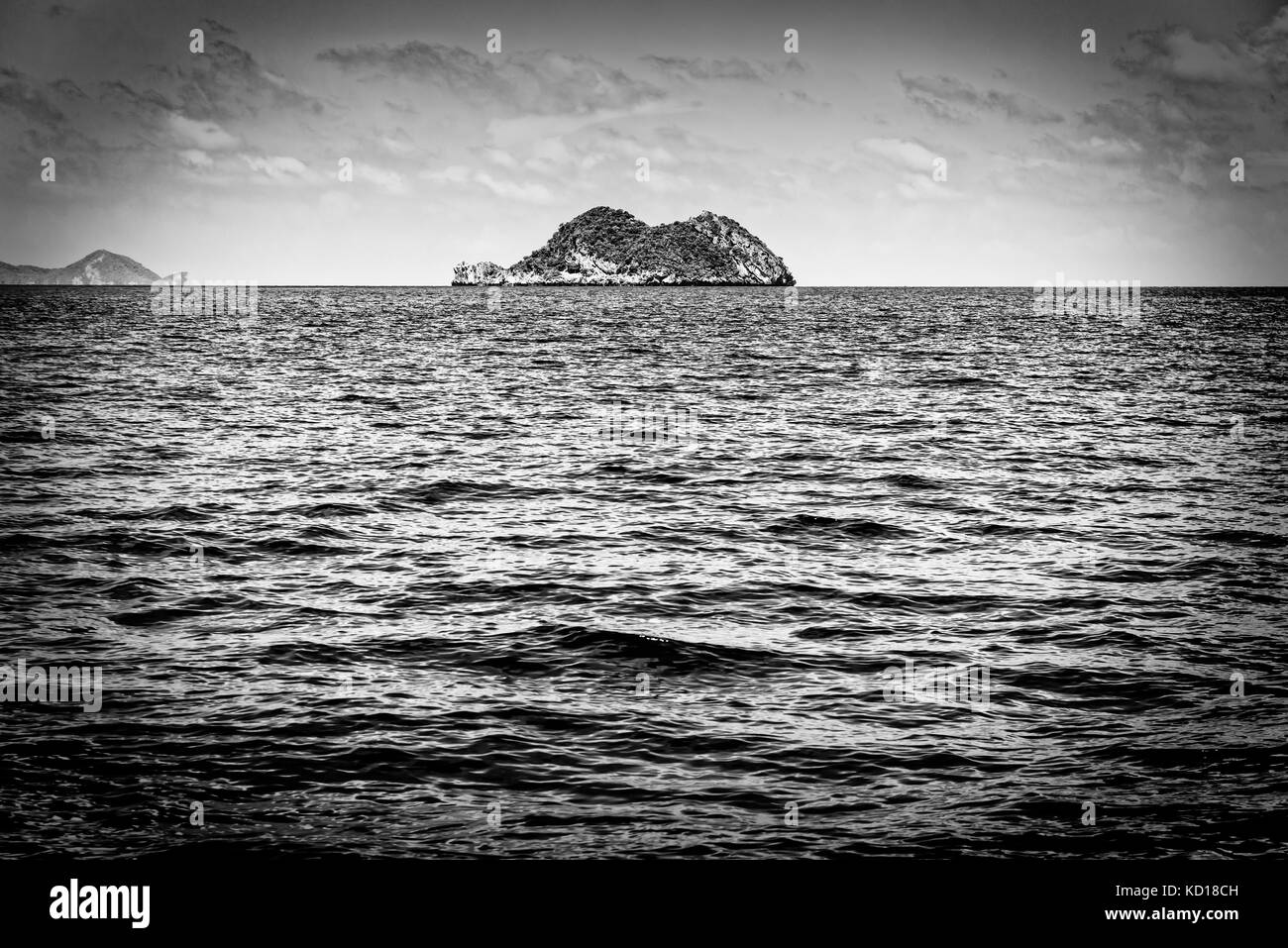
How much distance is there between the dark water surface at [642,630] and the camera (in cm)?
1158

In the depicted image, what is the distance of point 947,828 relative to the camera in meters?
11.2

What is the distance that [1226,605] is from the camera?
63.6 ft

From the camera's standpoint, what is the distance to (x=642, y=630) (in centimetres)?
1764

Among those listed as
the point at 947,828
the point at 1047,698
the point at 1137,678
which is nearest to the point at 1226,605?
the point at 1137,678

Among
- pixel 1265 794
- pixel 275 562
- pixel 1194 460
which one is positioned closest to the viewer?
pixel 1265 794

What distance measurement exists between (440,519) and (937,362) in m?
51.1

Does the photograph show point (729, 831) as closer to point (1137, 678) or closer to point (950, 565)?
point (1137, 678)

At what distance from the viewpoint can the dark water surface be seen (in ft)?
38.0

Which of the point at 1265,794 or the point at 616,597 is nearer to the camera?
the point at 1265,794

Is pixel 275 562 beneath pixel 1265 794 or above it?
above

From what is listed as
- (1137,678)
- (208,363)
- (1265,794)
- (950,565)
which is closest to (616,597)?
(950,565)
